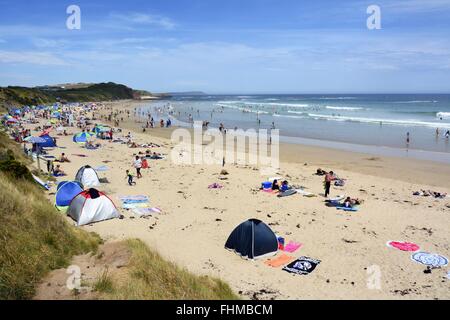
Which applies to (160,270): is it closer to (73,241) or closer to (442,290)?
(73,241)

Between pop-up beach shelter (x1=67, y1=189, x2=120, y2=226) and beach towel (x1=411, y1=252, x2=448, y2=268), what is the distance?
351 inches

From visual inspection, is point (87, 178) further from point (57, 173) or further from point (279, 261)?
point (279, 261)

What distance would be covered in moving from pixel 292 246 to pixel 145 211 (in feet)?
17.8

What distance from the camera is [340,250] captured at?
10.7 m

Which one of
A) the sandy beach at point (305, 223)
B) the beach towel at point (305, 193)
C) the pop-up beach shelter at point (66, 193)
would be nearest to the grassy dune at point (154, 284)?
the sandy beach at point (305, 223)

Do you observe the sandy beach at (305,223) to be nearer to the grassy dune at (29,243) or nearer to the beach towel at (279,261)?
the beach towel at (279,261)

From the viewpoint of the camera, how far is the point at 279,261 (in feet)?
32.5

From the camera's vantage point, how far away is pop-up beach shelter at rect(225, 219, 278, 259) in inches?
399

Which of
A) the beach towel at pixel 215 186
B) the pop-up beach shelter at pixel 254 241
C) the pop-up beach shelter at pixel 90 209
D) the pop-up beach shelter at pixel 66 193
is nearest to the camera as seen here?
the pop-up beach shelter at pixel 254 241

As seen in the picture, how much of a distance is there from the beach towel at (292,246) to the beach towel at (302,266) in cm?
63

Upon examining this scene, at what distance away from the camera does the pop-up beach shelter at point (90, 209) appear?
12320 millimetres

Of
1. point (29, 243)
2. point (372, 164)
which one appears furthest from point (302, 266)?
point (372, 164)
